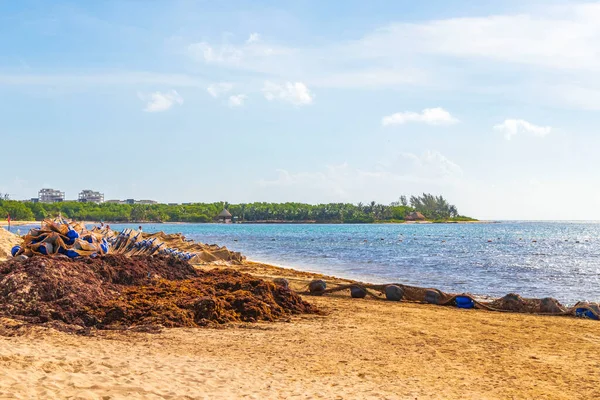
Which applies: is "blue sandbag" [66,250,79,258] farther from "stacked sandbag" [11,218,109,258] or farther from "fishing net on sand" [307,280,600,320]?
"fishing net on sand" [307,280,600,320]

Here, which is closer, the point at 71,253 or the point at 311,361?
the point at 311,361

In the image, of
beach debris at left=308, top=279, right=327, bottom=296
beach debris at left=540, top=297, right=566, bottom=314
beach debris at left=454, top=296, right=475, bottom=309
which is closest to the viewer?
beach debris at left=540, top=297, right=566, bottom=314

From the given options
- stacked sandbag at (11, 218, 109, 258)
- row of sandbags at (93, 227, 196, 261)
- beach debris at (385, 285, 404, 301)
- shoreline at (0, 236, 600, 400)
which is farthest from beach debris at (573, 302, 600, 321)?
stacked sandbag at (11, 218, 109, 258)

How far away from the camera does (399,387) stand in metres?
7.07

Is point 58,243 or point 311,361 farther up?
point 58,243

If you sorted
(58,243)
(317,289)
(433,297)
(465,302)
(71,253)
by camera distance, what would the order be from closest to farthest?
(71,253) → (58,243) → (465,302) → (433,297) → (317,289)

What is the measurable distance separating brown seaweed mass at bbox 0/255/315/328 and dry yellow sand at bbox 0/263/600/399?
28.4 inches

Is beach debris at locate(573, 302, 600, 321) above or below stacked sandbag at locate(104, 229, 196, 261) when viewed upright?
below

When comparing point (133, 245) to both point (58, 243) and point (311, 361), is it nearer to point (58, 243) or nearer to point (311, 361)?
point (58, 243)

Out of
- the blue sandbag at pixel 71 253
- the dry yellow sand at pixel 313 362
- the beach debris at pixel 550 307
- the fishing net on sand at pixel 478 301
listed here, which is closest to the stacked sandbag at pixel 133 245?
the blue sandbag at pixel 71 253

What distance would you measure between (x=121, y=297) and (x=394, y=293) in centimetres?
747

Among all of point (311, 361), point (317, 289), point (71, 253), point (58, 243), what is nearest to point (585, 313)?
point (317, 289)

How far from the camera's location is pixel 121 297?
11641mm

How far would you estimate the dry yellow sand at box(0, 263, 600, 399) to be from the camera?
6.63 meters
